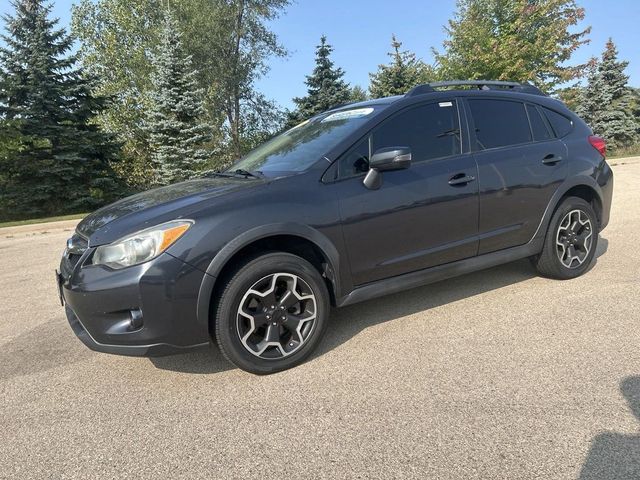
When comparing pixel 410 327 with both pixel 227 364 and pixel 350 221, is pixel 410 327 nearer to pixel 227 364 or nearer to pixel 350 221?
pixel 350 221

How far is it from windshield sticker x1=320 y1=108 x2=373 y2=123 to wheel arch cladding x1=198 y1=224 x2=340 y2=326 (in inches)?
47.0

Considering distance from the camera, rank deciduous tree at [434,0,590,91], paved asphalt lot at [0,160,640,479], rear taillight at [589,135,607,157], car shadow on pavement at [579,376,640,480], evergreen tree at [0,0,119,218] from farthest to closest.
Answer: deciduous tree at [434,0,590,91] → evergreen tree at [0,0,119,218] → rear taillight at [589,135,607,157] → paved asphalt lot at [0,160,640,479] → car shadow on pavement at [579,376,640,480]

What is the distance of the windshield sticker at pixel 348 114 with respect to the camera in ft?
11.9

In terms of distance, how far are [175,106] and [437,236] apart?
17.0 meters

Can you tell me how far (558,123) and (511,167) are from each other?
98 cm

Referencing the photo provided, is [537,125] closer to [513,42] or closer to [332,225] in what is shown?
[332,225]

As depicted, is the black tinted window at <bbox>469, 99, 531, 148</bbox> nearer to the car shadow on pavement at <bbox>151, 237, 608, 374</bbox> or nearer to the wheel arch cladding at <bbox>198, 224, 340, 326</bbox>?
the car shadow on pavement at <bbox>151, 237, 608, 374</bbox>

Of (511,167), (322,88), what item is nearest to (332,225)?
(511,167)

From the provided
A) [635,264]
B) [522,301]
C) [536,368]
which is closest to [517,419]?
[536,368]

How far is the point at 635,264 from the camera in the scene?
4.71 m

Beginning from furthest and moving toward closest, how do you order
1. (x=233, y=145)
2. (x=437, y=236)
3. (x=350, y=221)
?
(x=233, y=145) → (x=437, y=236) → (x=350, y=221)

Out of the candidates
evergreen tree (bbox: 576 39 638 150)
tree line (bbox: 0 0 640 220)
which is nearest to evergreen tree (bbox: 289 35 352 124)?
tree line (bbox: 0 0 640 220)

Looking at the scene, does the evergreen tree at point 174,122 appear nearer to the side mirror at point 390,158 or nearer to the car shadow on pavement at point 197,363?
the car shadow on pavement at point 197,363

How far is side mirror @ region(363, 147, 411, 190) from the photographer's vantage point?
3109 millimetres
